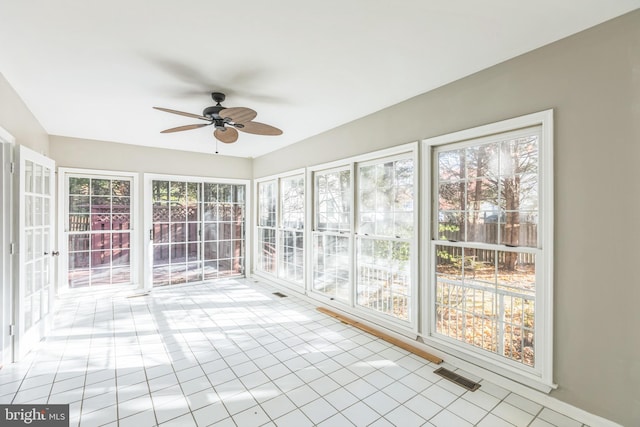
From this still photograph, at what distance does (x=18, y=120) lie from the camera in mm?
3049

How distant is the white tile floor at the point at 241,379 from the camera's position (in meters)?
2.03

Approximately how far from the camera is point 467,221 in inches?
105

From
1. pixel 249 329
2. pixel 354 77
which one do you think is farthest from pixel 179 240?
pixel 354 77

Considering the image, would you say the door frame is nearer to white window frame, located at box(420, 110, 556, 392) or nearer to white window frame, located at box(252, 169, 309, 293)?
white window frame, located at box(252, 169, 309, 293)

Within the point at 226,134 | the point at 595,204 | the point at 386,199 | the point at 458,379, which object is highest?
the point at 226,134

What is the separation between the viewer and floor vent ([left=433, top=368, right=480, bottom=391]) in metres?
2.38

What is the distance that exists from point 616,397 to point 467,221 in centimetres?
146

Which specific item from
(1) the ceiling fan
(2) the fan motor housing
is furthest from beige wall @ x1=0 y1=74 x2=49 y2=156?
(2) the fan motor housing

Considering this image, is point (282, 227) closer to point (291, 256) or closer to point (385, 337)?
point (291, 256)

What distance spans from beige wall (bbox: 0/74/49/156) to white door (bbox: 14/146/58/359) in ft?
0.77

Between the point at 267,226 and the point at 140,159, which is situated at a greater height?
the point at 140,159

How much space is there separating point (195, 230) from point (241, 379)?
386 centimetres

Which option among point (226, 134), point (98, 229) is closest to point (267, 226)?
point (98, 229)

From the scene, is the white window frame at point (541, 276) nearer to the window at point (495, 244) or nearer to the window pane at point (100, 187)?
the window at point (495, 244)
